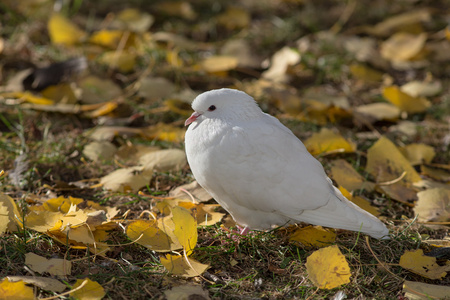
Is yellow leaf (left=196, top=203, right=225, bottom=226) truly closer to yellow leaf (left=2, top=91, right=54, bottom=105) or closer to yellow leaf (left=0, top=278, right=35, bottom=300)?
yellow leaf (left=0, top=278, right=35, bottom=300)

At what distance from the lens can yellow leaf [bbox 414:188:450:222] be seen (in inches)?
98.3

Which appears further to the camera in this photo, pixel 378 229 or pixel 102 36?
pixel 102 36


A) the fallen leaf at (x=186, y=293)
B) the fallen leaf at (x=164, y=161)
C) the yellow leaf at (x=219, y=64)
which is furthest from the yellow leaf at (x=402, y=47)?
the fallen leaf at (x=186, y=293)

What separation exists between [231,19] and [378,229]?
126 inches

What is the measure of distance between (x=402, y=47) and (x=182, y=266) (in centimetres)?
322

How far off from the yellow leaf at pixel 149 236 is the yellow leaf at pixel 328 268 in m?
0.59

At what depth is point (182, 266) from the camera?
2049 mm

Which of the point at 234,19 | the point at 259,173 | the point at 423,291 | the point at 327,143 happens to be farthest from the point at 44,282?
the point at 234,19

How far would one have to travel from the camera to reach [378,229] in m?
2.19

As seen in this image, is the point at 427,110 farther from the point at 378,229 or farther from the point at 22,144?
the point at 22,144

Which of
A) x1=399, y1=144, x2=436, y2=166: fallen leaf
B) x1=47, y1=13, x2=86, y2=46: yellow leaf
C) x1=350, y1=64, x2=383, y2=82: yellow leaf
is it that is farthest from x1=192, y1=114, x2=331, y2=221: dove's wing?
x1=47, y1=13, x2=86, y2=46: yellow leaf

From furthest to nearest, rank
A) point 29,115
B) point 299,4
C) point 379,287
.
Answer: point 299,4 < point 29,115 < point 379,287

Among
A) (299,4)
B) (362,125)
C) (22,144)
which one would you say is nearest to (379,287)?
(362,125)

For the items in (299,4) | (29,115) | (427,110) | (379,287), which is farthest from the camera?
(299,4)
